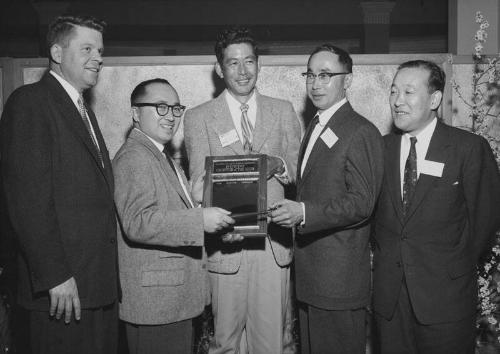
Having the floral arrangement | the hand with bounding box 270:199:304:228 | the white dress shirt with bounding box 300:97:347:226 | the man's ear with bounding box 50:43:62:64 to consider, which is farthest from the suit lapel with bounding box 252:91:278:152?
the floral arrangement

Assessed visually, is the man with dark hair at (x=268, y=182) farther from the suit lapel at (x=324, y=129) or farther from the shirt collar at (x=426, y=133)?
the shirt collar at (x=426, y=133)

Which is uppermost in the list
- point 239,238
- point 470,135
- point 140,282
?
point 470,135

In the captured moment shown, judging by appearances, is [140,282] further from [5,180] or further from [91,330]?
[5,180]

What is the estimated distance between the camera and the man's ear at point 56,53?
7.92ft

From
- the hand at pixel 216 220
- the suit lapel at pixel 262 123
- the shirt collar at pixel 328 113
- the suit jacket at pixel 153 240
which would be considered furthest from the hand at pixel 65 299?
the shirt collar at pixel 328 113

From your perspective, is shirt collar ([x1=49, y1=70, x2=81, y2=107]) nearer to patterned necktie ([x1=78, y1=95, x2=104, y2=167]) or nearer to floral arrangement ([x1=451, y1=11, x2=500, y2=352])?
patterned necktie ([x1=78, y1=95, x2=104, y2=167])

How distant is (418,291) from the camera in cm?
249

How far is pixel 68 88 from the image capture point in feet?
7.95

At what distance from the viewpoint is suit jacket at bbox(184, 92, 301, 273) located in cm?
274

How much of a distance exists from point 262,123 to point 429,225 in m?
1.13

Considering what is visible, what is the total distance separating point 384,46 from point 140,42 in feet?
22.4

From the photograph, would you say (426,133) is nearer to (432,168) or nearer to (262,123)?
(432,168)

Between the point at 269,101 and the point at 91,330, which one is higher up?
the point at 269,101

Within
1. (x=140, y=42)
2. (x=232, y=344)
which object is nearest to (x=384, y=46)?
(x=140, y=42)
